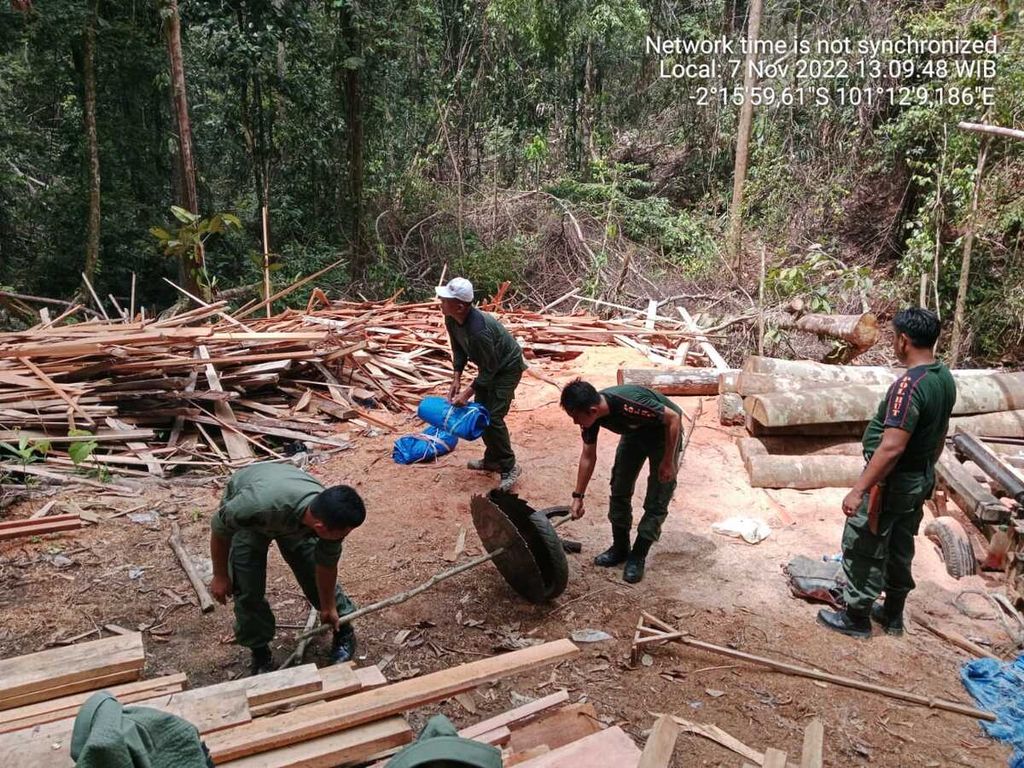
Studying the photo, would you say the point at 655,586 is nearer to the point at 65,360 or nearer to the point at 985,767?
the point at 985,767

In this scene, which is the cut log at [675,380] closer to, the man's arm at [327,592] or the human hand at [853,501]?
the human hand at [853,501]

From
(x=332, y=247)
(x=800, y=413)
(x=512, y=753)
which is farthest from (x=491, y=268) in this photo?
(x=512, y=753)

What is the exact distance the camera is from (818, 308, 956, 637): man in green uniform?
12.2 feet

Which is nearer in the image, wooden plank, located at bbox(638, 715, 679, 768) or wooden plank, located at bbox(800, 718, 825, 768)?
wooden plank, located at bbox(638, 715, 679, 768)

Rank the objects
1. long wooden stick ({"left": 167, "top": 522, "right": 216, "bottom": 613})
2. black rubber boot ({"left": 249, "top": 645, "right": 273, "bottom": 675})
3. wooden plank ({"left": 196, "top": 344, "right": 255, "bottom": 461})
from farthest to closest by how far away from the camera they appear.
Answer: wooden plank ({"left": 196, "top": 344, "right": 255, "bottom": 461}) → long wooden stick ({"left": 167, "top": 522, "right": 216, "bottom": 613}) → black rubber boot ({"left": 249, "top": 645, "right": 273, "bottom": 675})

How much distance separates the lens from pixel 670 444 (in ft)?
14.5

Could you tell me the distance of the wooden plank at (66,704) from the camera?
101 inches

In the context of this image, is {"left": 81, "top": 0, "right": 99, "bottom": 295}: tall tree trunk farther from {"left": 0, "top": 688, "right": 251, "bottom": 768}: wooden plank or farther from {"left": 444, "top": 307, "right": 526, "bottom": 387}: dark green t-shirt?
{"left": 0, "top": 688, "right": 251, "bottom": 768}: wooden plank

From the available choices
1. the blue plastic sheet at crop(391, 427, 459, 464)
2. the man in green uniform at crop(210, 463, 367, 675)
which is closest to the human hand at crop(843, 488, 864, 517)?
the man in green uniform at crop(210, 463, 367, 675)

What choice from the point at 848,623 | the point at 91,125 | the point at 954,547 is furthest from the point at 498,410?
the point at 91,125

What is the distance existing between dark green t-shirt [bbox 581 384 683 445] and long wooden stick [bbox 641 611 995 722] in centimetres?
130

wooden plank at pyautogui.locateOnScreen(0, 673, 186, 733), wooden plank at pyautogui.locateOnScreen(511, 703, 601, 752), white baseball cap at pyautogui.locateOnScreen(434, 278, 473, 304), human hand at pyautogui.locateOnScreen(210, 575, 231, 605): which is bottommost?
wooden plank at pyautogui.locateOnScreen(511, 703, 601, 752)

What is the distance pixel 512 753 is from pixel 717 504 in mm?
3945

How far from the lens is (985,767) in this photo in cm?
329
